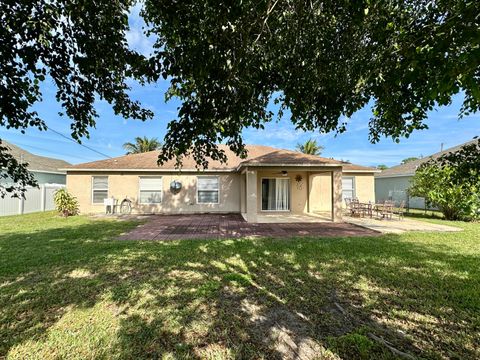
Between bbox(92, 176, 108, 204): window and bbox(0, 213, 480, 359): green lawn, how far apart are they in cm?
852

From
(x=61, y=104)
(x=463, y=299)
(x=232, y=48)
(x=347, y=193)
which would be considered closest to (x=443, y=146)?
(x=347, y=193)

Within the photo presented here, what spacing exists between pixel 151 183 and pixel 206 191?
132 inches

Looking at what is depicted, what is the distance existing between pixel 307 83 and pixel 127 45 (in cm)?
306

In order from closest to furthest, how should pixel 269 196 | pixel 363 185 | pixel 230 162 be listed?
pixel 269 196, pixel 230 162, pixel 363 185

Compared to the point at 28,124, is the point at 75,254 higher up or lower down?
lower down

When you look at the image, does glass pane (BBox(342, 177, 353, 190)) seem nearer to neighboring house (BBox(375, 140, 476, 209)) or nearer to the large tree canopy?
neighboring house (BBox(375, 140, 476, 209))

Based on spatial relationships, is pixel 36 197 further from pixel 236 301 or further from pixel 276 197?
pixel 236 301

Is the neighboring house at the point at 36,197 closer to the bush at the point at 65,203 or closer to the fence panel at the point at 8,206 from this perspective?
the fence panel at the point at 8,206

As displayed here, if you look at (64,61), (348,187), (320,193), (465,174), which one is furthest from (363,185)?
(64,61)

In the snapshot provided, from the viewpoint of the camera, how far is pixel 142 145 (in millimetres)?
32844

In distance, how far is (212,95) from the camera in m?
3.79

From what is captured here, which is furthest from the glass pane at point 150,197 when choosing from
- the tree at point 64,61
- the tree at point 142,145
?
the tree at point 142,145

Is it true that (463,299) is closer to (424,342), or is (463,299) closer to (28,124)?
(424,342)

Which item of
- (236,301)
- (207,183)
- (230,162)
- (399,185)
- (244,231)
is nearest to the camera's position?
(236,301)
